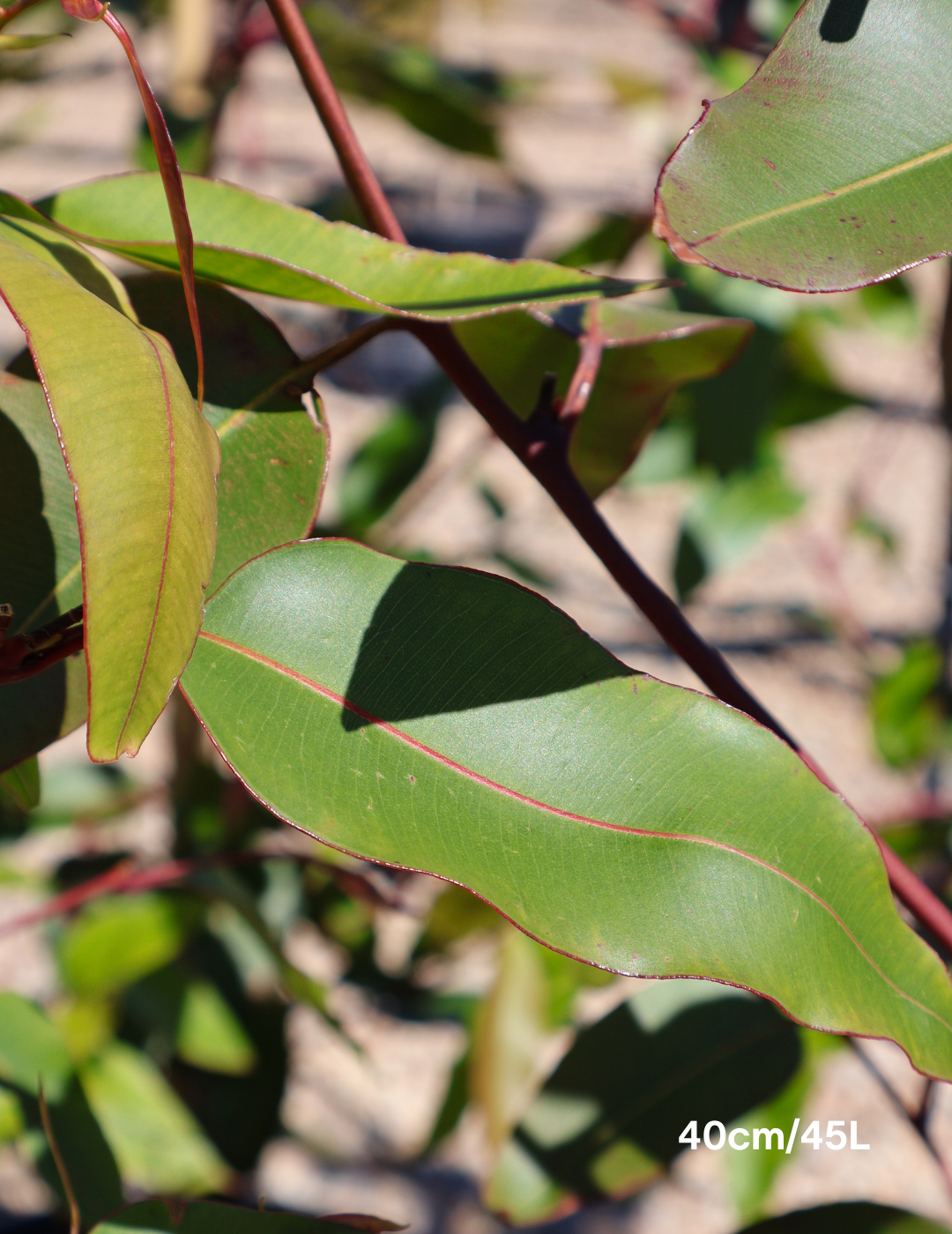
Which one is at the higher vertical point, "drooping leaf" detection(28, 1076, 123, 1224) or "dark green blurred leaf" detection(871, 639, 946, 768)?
"drooping leaf" detection(28, 1076, 123, 1224)

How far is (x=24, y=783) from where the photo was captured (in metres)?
0.26

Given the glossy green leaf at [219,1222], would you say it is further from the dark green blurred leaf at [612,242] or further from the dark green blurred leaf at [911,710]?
the dark green blurred leaf at [911,710]

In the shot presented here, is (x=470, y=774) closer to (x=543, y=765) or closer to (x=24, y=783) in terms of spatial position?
(x=543, y=765)

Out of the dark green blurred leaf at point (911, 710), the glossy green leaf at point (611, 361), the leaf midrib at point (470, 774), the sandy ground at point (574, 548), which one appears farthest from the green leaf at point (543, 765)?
the dark green blurred leaf at point (911, 710)

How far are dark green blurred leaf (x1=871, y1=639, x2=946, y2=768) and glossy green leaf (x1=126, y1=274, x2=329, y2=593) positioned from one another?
75cm

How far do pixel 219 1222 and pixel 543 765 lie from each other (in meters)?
0.18

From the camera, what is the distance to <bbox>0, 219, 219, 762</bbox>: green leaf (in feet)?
0.58

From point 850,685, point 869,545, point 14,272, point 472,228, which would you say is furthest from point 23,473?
point 472,228

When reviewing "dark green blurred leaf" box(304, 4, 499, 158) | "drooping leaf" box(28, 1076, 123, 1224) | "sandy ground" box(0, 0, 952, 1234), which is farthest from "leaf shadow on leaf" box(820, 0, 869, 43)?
"dark green blurred leaf" box(304, 4, 499, 158)

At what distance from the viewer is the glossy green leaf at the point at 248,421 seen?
259mm

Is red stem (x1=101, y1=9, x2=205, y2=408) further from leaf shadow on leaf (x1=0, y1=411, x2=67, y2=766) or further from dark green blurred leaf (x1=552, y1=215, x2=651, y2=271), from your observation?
dark green blurred leaf (x1=552, y1=215, x2=651, y2=271)

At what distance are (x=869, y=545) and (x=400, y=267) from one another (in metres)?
1.85

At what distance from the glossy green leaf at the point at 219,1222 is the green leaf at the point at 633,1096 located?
0.14m

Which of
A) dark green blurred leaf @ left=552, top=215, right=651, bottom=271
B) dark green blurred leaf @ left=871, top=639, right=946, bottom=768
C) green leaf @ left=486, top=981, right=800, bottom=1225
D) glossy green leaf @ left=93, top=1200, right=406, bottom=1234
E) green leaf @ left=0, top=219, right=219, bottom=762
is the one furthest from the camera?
dark green blurred leaf @ left=871, top=639, right=946, bottom=768
